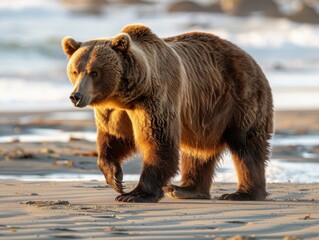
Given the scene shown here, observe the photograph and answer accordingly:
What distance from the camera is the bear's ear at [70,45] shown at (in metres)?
7.02

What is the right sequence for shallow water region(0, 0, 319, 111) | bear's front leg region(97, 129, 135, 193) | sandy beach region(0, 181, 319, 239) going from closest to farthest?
sandy beach region(0, 181, 319, 239)
bear's front leg region(97, 129, 135, 193)
shallow water region(0, 0, 319, 111)

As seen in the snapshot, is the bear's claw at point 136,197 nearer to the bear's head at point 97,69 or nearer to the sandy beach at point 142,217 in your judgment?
the sandy beach at point 142,217

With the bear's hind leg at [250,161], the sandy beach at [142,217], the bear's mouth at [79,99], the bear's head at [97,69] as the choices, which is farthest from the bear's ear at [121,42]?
the bear's hind leg at [250,161]

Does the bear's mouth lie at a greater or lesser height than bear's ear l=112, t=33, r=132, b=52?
lesser

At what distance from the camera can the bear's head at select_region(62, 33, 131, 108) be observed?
6.79 meters

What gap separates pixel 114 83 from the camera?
22.6 ft

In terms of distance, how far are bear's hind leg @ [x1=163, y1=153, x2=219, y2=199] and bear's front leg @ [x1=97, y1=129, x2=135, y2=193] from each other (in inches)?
24.1

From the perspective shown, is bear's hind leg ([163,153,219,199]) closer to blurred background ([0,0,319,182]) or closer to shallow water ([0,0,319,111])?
blurred background ([0,0,319,182])

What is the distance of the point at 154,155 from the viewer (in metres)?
7.05

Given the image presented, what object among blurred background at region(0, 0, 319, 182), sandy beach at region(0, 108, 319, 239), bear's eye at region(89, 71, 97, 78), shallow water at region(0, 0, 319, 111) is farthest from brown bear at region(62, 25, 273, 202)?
shallow water at region(0, 0, 319, 111)

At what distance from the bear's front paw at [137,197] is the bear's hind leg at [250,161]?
1126mm

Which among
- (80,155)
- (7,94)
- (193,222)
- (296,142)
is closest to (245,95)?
(193,222)

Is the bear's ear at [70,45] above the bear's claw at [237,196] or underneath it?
above

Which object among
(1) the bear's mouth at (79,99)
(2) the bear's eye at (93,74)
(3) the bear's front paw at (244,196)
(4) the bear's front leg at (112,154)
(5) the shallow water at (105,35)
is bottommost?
(5) the shallow water at (105,35)
